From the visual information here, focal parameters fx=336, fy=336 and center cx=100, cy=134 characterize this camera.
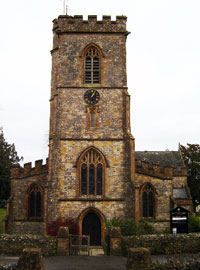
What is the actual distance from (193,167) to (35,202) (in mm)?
26231

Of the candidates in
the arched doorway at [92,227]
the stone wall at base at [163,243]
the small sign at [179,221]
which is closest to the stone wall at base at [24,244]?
the stone wall at base at [163,243]

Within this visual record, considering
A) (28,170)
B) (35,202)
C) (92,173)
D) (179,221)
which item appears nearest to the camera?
(179,221)

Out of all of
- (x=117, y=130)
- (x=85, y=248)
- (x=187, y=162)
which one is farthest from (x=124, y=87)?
(x=187, y=162)

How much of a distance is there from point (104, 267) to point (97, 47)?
18226mm

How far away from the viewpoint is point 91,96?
87.8 feet

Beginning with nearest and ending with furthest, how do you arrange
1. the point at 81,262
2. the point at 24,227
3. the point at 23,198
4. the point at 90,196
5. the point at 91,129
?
the point at 81,262, the point at 90,196, the point at 91,129, the point at 24,227, the point at 23,198

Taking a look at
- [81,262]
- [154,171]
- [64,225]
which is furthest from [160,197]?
[81,262]

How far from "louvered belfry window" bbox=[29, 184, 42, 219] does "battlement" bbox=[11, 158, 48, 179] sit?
1.21m

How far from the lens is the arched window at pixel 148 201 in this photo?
26625mm

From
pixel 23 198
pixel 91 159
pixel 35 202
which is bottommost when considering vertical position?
pixel 35 202

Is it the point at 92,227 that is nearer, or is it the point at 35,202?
→ the point at 92,227

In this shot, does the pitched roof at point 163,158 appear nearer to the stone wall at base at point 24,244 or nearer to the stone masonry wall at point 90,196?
the stone masonry wall at point 90,196

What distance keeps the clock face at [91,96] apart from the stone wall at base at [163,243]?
12.1 meters

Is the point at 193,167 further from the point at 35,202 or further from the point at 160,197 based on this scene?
the point at 35,202
